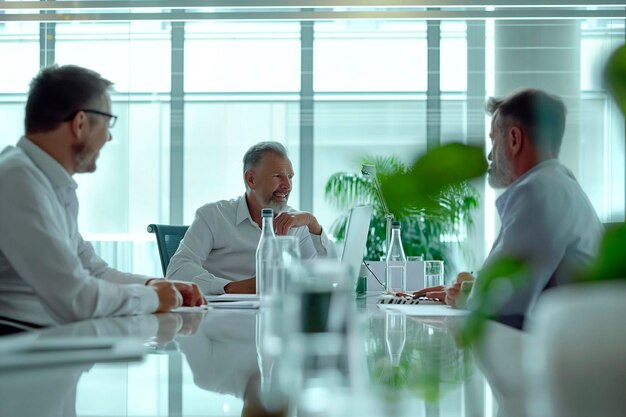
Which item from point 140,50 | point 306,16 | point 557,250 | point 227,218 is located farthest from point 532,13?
point 557,250

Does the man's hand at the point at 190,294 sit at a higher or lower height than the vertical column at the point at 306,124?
lower

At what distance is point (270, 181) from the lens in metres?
4.00

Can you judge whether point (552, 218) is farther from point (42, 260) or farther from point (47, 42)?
point (47, 42)

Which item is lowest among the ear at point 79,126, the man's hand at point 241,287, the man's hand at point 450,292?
the man's hand at point 241,287

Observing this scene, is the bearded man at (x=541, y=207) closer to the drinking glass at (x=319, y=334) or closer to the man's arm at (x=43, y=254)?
the man's arm at (x=43, y=254)

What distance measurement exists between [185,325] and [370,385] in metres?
1.04

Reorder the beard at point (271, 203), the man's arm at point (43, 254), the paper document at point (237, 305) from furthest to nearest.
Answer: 1. the beard at point (271, 203)
2. the paper document at point (237, 305)
3. the man's arm at point (43, 254)

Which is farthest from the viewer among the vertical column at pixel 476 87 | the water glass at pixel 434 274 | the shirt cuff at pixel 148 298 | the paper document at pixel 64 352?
the vertical column at pixel 476 87

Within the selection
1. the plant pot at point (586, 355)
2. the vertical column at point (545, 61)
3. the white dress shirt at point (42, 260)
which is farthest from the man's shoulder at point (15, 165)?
the vertical column at point (545, 61)

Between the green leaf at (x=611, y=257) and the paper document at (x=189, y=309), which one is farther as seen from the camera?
the paper document at (x=189, y=309)

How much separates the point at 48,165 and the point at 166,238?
1800 mm

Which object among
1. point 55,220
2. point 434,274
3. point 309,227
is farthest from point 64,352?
point 309,227

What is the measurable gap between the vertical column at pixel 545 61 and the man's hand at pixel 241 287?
12.0 ft

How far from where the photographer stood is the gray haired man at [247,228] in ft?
11.8
